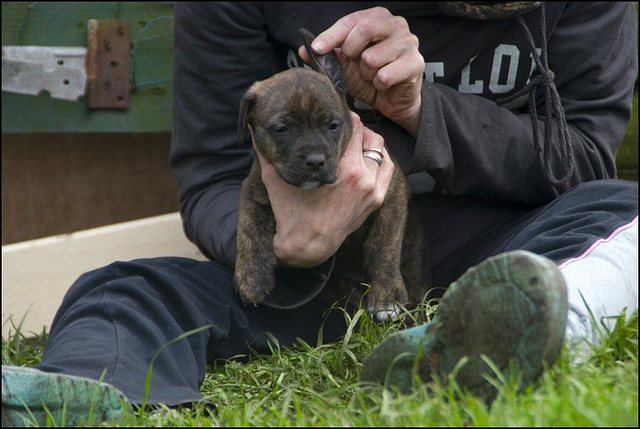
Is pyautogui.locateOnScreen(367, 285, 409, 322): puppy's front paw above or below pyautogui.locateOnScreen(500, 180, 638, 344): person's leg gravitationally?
below

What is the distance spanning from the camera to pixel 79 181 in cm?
579

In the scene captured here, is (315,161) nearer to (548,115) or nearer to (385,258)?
(385,258)

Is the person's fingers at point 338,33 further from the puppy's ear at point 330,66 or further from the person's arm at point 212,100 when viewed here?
the person's arm at point 212,100

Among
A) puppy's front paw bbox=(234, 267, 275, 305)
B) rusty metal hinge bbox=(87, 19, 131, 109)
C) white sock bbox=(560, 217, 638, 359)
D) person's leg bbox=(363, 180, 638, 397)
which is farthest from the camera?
rusty metal hinge bbox=(87, 19, 131, 109)

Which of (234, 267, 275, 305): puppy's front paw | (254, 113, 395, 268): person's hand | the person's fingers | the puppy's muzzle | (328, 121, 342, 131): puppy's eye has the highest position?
the person's fingers

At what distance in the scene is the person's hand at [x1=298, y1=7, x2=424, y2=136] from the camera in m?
3.24

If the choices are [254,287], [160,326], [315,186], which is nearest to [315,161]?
[315,186]

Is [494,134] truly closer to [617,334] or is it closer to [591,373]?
[617,334]

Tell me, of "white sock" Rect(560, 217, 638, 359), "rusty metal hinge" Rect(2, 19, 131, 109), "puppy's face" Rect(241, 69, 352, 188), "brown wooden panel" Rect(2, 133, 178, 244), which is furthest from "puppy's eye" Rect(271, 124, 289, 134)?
"brown wooden panel" Rect(2, 133, 178, 244)

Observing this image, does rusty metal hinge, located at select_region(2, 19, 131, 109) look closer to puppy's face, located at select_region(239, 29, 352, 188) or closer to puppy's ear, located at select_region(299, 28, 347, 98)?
puppy's face, located at select_region(239, 29, 352, 188)

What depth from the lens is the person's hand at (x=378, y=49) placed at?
3244 mm

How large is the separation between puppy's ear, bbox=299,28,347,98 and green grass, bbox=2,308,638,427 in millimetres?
744

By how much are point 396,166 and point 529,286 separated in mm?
1588

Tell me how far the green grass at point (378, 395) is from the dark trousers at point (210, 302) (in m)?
0.12
